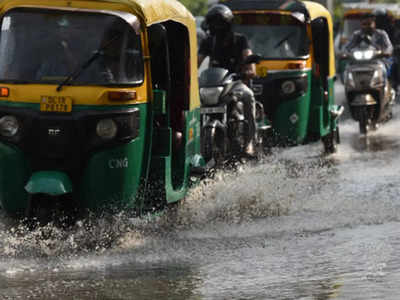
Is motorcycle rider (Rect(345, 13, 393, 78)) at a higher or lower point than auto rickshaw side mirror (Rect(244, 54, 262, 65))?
lower

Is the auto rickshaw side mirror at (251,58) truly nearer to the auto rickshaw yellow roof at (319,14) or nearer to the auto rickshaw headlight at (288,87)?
the auto rickshaw headlight at (288,87)

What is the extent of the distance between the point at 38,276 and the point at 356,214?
3.53 meters

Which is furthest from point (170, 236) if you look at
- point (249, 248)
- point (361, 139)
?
point (361, 139)

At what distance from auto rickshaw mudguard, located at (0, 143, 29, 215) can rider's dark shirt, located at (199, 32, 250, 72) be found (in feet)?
17.0

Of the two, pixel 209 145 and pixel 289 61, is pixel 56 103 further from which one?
pixel 289 61

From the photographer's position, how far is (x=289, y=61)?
15.0m

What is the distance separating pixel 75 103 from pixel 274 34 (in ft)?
22.8

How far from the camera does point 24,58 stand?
29.2 feet

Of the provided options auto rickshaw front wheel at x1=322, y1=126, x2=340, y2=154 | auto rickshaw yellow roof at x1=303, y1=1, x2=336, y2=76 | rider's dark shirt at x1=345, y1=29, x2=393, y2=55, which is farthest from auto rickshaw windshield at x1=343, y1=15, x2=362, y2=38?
auto rickshaw front wheel at x1=322, y1=126, x2=340, y2=154

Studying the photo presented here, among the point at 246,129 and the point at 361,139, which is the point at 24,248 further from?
the point at 361,139

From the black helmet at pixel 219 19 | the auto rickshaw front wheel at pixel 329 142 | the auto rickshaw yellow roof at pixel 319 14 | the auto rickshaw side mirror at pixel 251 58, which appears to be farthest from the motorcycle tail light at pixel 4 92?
the auto rickshaw front wheel at pixel 329 142

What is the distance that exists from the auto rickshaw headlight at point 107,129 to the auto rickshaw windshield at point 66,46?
→ 11.1 inches

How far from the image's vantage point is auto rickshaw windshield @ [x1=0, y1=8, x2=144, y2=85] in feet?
29.0

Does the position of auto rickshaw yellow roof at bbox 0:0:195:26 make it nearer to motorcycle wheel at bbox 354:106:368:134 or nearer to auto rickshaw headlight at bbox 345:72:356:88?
motorcycle wheel at bbox 354:106:368:134
